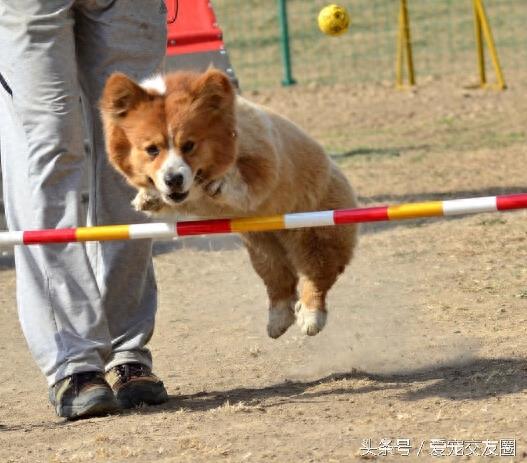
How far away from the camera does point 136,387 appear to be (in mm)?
4715

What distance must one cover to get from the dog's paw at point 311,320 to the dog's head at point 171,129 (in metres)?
1.11

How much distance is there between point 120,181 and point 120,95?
53cm

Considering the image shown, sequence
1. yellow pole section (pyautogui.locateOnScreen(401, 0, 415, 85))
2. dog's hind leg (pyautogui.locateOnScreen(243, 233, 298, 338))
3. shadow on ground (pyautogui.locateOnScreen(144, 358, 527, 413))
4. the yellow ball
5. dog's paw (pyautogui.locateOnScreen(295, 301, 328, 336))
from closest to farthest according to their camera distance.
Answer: shadow on ground (pyautogui.locateOnScreen(144, 358, 527, 413)) → dog's paw (pyautogui.locateOnScreen(295, 301, 328, 336)) → dog's hind leg (pyautogui.locateOnScreen(243, 233, 298, 338)) → the yellow ball → yellow pole section (pyautogui.locateOnScreen(401, 0, 415, 85))

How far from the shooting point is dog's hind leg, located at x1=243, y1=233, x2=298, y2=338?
5.53 m

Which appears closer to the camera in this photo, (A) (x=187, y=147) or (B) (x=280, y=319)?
(A) (x=187, y=147)

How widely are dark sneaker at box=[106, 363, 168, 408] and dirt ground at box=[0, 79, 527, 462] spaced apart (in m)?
0.08

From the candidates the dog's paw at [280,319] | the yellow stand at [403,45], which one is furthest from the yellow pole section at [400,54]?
the dog's paw at [280,319]

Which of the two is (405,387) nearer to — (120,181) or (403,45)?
(120,181)

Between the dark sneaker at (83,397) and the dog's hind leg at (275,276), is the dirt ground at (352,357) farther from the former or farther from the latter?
the dog's hind leg at (275,276)

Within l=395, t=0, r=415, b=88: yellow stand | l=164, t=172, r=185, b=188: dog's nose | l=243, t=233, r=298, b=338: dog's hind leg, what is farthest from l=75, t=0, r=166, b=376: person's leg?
l=395, t=0, r=415, b=88: yellow stand

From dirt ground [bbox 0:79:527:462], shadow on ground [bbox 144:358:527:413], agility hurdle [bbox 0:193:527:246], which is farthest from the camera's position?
shadow on ground [bbox 144:358:527:413]

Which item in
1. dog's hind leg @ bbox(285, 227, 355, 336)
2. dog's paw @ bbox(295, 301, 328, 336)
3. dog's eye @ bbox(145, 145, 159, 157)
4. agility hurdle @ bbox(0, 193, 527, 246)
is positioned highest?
dog's eye @ bbox(145, 145, 159, 157)

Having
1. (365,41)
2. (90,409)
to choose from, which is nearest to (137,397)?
(90,409)

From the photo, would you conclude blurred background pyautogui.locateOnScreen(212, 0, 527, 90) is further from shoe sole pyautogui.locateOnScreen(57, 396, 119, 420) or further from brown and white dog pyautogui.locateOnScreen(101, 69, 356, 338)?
shoe sole pyautogui.locateOnScreen(57, 396, 119, 420)
